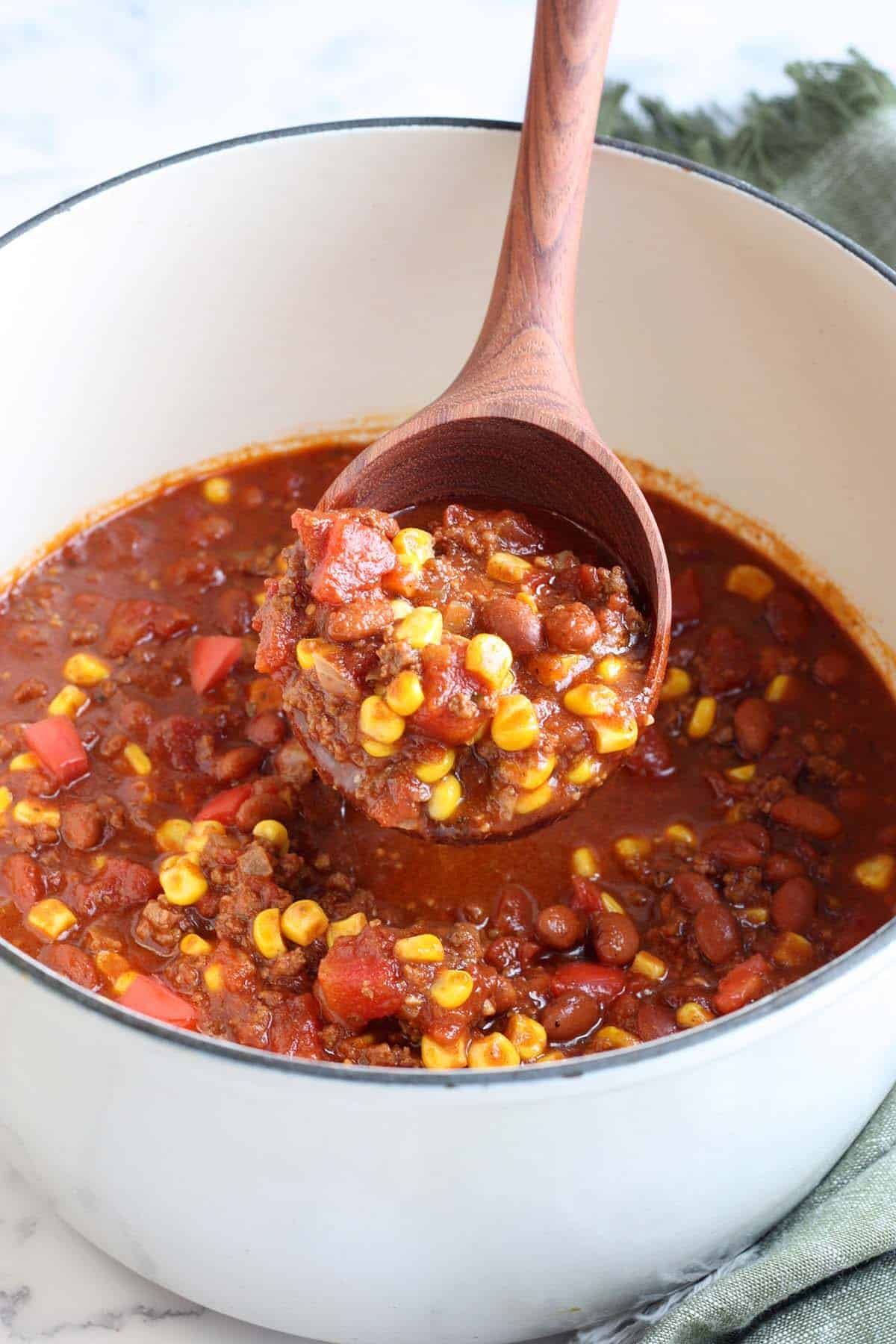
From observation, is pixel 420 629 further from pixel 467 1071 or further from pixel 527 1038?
pixel 467 1071

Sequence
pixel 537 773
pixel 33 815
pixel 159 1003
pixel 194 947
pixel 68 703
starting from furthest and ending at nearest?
pixel 68 703, pixel 33 815, pixel 194 947, pixel 159 1003, pixel 537 773

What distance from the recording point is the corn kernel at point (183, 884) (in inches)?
135

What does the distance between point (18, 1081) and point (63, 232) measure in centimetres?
211

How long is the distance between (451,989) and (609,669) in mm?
694

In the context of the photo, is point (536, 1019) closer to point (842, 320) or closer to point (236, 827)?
point (236, 827)

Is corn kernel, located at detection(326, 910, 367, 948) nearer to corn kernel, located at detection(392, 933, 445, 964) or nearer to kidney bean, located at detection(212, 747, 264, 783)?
corn kernel, located at detection(392, 933, 445, 964)

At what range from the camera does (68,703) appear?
3.81 meters

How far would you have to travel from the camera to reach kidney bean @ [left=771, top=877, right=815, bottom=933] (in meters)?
3.43

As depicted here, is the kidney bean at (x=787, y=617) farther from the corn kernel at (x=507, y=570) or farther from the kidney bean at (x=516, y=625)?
the kidney bean at (x=516, y=625)

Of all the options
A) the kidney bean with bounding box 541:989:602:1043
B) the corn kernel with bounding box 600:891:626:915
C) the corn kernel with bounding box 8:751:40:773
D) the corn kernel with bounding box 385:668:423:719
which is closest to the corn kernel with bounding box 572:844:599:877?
the corn kernel with bounding box 600:891:626:915

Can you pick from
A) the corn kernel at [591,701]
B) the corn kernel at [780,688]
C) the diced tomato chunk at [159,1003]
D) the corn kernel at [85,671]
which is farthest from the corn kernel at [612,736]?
the corn kernel at [85,671]

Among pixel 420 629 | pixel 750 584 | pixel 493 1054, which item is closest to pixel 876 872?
pixel 750 584

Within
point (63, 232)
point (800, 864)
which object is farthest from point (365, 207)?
point (800, 864)

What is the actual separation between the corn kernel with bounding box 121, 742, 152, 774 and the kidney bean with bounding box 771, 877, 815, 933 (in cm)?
144
